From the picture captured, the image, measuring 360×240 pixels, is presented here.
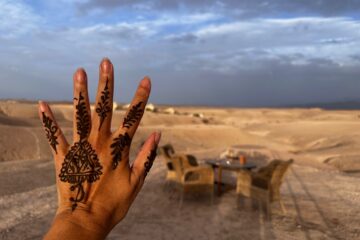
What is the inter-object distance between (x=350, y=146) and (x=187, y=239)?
14.1 metres

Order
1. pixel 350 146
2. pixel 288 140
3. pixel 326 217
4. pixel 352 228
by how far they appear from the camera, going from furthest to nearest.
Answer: pixel 288 140 < pixel 350 146 < pixel 326 217 < pixel 352 228

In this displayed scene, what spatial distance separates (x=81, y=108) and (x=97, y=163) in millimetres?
196

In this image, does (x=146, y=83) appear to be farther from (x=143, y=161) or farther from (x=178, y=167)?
(x=178, y=167)

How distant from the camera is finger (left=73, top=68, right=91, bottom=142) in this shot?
131 cm

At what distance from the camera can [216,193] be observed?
8.19 metres

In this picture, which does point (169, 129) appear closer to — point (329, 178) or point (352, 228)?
point (329, 178)

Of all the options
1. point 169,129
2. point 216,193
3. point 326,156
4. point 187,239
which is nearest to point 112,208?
point 187,239

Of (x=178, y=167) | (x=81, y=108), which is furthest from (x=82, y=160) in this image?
Answer: (x=178, y=167)

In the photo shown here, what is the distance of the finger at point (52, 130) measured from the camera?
1.41 meters

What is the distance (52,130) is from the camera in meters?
1.42

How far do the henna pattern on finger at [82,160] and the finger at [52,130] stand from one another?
0.28ft

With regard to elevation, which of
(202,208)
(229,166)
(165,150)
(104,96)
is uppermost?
(104,96)

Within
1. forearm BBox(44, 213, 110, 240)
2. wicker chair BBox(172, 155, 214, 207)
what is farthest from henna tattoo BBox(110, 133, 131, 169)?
wicker chair BBox(172, 155, 214, 207)

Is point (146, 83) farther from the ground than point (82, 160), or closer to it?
farther from the ground
